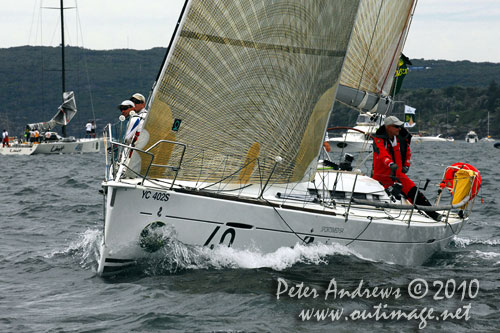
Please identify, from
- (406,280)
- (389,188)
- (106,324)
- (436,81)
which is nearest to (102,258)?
(106,324)

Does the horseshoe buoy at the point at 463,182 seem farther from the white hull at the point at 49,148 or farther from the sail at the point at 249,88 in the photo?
the white hull at the point at 49,148

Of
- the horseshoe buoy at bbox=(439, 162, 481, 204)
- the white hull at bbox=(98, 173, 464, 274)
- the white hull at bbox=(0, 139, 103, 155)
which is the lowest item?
the white hull at bbox=(0, 139, 103, 155)

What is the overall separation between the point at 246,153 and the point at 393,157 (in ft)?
7.30

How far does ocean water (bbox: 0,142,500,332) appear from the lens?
5.61 meters

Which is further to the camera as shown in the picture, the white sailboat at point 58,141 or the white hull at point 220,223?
the white sailboat at point 58,141

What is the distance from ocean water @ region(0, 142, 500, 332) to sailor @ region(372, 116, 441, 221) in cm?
84

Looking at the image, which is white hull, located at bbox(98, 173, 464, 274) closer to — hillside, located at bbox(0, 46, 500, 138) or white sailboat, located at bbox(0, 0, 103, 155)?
white sailboat, located at bbox(0, 0, 103, 155)

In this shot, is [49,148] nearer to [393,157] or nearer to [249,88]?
[393,157]

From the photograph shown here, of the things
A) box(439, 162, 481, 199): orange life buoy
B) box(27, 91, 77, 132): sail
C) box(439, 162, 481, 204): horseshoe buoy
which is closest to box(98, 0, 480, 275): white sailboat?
box(439, 162, 481, 204): horseshoe buoy

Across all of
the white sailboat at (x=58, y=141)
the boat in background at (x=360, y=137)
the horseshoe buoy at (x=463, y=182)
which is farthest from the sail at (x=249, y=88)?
the white sailboat at (x=58, y=141)

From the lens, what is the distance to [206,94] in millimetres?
7316

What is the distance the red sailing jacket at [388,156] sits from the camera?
884 cm

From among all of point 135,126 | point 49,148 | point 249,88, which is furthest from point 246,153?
point 49,148

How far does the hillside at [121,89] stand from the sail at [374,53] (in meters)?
87.2
